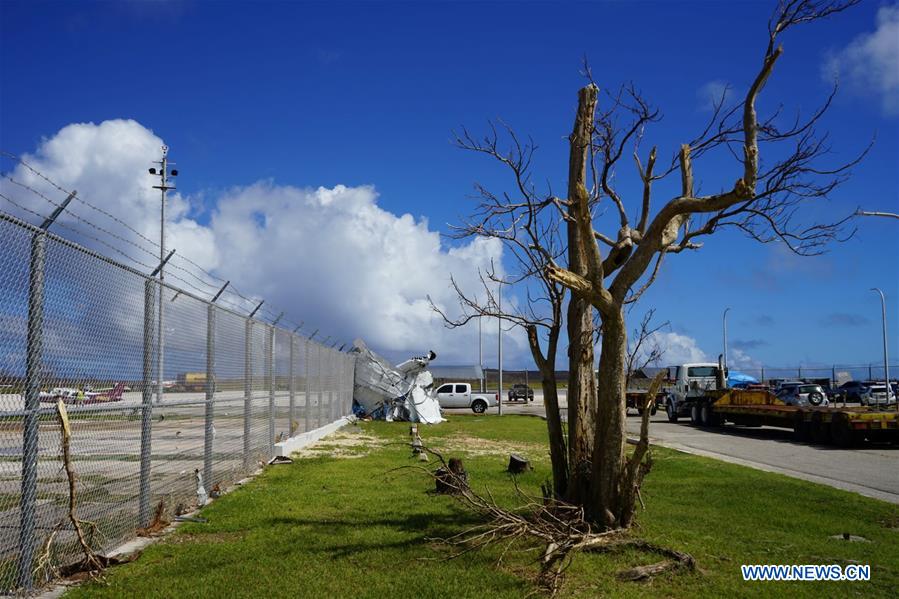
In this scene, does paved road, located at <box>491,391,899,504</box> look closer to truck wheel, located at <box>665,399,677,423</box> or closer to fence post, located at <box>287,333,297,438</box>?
truck wheel, located at <box>665,399,677,423</box>

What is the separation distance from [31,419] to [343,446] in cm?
1348

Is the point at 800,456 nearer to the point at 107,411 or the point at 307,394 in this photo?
the point at 307,394

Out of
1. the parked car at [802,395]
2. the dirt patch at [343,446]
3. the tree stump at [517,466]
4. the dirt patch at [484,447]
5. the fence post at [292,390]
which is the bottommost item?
the dirt patch at [484,447]

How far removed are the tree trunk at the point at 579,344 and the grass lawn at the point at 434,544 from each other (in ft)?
3.13

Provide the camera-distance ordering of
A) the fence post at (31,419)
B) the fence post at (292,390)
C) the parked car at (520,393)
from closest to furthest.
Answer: the fence post at (31,419) → the fence post at (292,390) → the parked car at (520,393)

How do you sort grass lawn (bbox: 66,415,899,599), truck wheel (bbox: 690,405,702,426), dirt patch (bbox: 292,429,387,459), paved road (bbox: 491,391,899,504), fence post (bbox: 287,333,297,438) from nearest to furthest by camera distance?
grass lawn (bbox: 66,415,899,599), paved road (bbox: 491,391,899,504), dirt patch (bbox: 292,429,387,459), fence post (bbox: 287,333,297,438), truck wheel (bbox: 690,405,702,426)

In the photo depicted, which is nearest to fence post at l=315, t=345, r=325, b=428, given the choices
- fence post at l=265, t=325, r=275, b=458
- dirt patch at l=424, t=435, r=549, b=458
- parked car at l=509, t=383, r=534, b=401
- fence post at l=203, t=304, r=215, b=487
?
dirt patch at l=424, t=435, r=549, b=458

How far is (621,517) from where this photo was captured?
7.75 meters

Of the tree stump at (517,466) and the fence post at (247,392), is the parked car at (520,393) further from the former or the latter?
the fence post at (247,392)

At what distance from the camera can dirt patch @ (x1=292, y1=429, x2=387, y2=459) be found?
1637cm

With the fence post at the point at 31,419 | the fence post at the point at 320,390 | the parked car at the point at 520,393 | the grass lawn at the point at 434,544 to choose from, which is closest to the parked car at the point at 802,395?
the fence post at the point at 320,390

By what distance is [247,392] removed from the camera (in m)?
12.6

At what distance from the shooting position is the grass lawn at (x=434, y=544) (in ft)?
20.3

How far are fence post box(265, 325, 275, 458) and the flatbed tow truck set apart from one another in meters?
14.5
